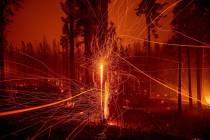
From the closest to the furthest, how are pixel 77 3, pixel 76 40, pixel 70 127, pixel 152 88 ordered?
pixel 70 127, pixel 77 3, pixel 76 40, pixel 152 88

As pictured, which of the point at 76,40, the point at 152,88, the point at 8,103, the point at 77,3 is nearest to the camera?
the point at 77,3

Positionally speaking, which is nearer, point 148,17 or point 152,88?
point 148,17

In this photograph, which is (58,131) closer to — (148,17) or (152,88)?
(148,17)

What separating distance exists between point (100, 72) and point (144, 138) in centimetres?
323

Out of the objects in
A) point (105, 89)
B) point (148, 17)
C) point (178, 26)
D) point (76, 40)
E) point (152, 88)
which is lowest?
point (152, 88)

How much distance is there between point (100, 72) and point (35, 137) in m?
3.64

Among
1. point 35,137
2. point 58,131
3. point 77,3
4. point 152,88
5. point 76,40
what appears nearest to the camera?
point 35,137

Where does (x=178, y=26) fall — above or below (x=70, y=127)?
above

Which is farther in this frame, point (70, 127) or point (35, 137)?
point (70, 127)

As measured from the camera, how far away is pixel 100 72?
30.0 ft

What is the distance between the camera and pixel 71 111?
15.5 metres

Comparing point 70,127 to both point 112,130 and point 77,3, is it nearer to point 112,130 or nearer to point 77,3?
point 112,130

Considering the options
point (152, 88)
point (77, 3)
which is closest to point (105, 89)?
point (77, 3)

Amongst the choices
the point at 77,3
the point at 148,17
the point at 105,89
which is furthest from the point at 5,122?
the point at 148,17
